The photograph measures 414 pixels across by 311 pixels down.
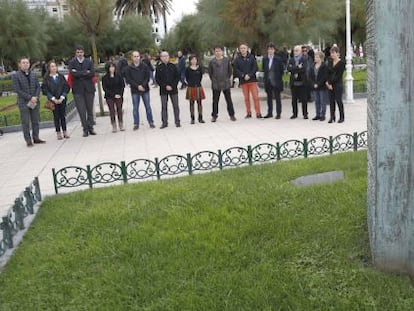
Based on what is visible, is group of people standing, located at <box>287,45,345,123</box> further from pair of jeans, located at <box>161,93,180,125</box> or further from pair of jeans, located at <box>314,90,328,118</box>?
pair of jeans, located at <box>161,93,180,125</box>

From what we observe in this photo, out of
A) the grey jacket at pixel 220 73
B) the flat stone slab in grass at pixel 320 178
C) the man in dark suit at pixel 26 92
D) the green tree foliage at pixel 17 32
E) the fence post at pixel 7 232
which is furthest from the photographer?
the green tree foliage at pixel 17 32

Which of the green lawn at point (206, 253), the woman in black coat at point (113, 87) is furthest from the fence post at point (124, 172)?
the woman in black coat at point (113, 87)

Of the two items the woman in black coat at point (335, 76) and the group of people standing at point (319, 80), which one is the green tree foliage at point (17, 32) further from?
the woman in black coat at point (335, 76)

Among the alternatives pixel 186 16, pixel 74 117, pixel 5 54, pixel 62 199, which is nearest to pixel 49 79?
pixel 74 117

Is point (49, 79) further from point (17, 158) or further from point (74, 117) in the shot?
point (74, 117)

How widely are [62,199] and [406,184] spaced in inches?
169

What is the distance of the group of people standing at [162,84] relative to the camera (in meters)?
11.3

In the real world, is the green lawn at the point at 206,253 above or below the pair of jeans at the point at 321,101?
below

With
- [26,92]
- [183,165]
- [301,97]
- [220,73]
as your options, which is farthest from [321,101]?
[26,92]

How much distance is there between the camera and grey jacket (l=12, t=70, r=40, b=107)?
11039mm

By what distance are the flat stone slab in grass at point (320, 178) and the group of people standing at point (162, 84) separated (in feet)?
16.8

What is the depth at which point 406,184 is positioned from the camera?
Answer: 365 centimetres

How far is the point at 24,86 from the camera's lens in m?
11.1

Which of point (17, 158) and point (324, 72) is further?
point (324, 72)
